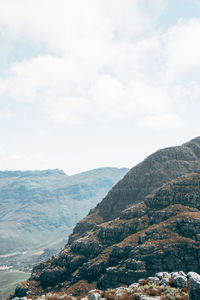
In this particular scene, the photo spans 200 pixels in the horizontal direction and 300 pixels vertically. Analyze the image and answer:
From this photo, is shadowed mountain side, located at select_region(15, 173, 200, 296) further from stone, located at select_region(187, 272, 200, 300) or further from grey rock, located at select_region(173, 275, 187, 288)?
stone, located at select_region(187, 272, 200, 300)

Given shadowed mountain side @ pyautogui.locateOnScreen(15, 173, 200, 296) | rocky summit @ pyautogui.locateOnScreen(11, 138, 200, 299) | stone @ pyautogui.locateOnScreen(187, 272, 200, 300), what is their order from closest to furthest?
1. stone @ pyautogui.locateOnScreen(187, 272, 200, 300)
2. rocky summit @ pyautogui.locateOnScreen(11, 138, 200, 299)
3. shadowed mountain side @ pyautogui.locateOnScreen(15, 173, 200, 296)

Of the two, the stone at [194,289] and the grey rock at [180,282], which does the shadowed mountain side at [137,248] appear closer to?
the grey rock at [180,282]

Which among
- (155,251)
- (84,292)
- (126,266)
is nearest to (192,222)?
(155,251)

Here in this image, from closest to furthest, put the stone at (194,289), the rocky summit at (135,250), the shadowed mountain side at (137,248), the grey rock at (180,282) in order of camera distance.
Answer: the stone at (194,289) < the grey rock at (180,282) < the rocky summit at (135,250) < the shadowed mountain side at (137,248)

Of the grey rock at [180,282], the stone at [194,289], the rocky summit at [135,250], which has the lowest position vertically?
the rocky summit at [135,250]

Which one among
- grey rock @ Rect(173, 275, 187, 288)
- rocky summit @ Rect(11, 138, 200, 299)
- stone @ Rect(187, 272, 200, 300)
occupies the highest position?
stone @ Rect(187, 272, 200, 300)

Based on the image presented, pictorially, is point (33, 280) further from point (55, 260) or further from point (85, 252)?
point (85, 252)

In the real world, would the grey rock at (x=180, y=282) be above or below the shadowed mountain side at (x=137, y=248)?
above

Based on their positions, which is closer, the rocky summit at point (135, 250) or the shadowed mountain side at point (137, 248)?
the rocky summit at point (135, 250)

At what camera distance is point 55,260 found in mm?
183875

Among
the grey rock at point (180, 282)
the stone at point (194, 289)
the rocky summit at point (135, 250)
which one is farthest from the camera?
the rocky summit at point (135, 250)

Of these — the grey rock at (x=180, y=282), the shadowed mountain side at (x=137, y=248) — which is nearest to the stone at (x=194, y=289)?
the grey rock at (x=180, y=282)

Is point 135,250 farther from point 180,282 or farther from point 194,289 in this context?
point 194,289

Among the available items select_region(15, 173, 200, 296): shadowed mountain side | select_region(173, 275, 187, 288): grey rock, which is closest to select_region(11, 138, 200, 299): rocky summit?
select_region(15, 173, 200, 296): shadowed mountain side
